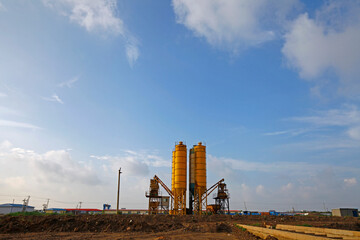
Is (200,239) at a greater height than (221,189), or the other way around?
(221,189)

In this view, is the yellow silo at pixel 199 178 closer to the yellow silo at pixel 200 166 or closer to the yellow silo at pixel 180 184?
the yellow silo at pixel 200 166

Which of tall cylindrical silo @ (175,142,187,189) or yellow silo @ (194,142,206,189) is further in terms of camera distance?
yellow silo @ (194,142,206,189)

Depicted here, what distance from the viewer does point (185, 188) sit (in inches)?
1718

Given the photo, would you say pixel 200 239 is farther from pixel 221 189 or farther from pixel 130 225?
pixel 221 189

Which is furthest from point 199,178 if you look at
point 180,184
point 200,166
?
point 180,184

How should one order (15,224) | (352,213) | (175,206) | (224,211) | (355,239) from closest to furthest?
1. (355,239)
2. (15,224)
3. (175,206)
4. (224,211)
5. (352,213)

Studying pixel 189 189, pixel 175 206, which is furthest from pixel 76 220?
pixel 189 189

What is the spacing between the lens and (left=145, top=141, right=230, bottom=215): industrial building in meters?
43.4

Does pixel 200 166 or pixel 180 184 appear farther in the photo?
pixel 200 166

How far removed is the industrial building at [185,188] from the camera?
43438 mm

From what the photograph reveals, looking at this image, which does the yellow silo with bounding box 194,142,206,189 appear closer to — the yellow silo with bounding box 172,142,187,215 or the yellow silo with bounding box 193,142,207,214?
the yellow silo with bounding box 193,142,207,214

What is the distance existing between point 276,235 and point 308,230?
3.28 metres

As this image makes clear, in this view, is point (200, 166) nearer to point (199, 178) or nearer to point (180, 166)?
point (199, 178)

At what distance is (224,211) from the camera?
46.3 metres
